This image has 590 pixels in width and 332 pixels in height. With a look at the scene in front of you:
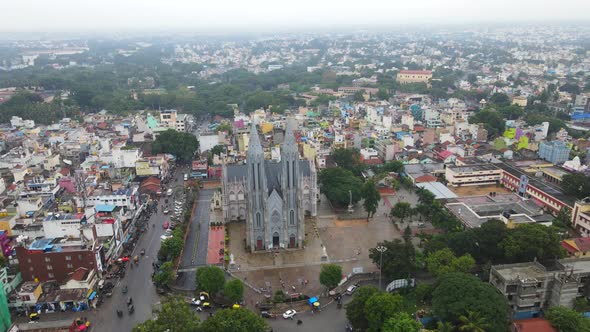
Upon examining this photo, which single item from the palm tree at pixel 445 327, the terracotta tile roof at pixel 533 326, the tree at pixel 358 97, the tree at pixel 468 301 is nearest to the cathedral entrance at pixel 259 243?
the tree at pixel 468 301

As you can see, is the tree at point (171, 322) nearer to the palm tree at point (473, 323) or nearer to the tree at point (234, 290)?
the tree at point (234, 290)

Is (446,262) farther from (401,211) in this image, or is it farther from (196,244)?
(196,244)

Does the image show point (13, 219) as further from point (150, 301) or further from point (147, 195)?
point (150, 301)

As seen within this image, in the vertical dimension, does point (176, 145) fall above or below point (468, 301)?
below

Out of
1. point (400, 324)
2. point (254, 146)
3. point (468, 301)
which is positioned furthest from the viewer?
point (254, 146)

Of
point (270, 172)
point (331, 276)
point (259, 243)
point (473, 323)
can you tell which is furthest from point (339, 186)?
point (473, 323)

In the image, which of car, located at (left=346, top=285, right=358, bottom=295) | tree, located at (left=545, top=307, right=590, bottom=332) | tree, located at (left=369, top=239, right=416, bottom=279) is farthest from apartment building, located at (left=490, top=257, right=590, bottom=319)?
car, located at (left=346, top=285, right=358, bottom=295)

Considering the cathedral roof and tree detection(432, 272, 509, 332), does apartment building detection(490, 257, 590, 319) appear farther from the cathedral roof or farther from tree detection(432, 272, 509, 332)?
the cathedral roof
